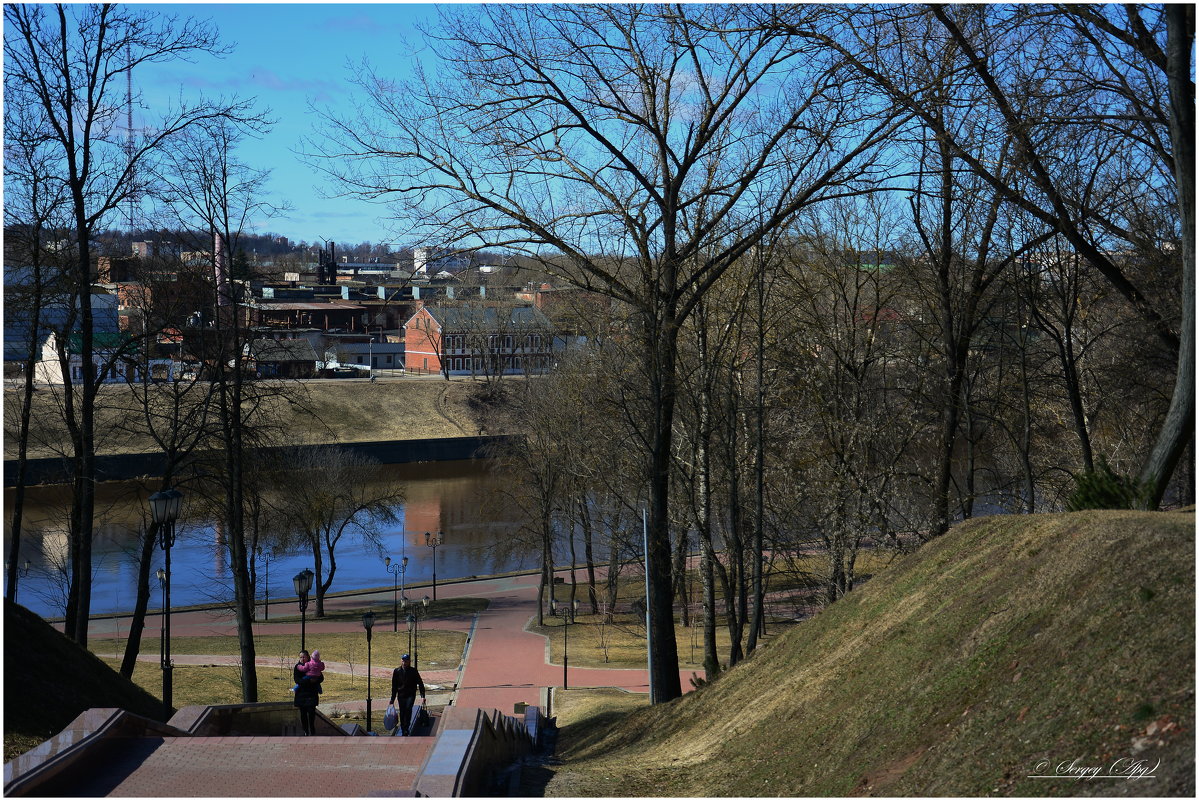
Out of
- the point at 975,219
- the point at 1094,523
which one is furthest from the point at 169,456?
the point at 1094,523

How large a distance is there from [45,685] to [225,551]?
31.7 m

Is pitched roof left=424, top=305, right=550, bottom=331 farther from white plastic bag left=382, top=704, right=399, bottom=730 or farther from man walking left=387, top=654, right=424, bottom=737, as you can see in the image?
man walking left=387, top=654, right=424, bottom=737

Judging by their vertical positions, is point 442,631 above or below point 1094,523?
below

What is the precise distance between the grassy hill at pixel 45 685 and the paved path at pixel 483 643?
9.78 metres

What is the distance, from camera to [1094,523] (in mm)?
8734

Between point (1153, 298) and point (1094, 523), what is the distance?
352 inches

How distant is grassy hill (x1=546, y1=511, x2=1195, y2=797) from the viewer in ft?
18.9

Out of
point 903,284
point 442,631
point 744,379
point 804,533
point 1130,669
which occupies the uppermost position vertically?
point 903,284

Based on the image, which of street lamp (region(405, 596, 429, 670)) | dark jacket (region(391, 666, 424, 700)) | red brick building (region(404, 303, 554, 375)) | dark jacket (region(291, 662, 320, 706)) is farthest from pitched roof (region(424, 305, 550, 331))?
dark jacket (region(291, 662, 320, 706))

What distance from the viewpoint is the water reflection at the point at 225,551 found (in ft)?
124

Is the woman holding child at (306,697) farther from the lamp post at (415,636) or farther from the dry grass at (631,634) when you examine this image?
the dry grass at (631,634)

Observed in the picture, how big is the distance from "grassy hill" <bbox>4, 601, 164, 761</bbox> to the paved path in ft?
32.1

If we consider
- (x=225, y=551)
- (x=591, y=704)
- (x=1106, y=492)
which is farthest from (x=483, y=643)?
(x=1106, y=492)

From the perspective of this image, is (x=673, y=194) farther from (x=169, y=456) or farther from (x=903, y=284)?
(x=169, y=456)
